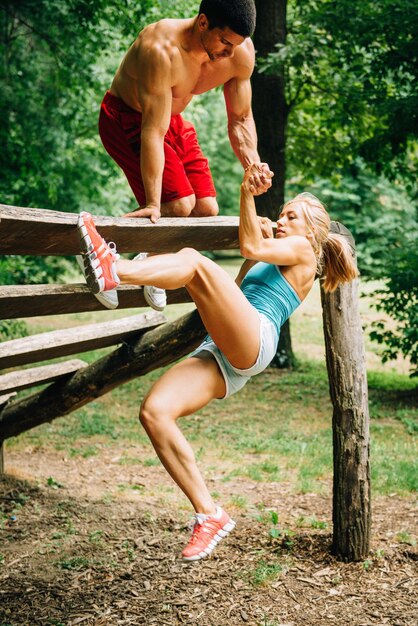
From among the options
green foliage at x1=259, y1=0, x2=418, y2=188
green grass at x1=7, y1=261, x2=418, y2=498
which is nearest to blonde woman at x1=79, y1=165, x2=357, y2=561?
green grass at x1=7, y1=261, x2=418, y2=498

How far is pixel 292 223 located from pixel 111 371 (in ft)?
7.81

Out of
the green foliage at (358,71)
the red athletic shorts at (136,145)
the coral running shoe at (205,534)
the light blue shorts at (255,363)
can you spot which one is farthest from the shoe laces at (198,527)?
the green foliage at (358,71)

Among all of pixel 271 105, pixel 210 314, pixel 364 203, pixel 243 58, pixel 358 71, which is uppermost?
pixel 358 71

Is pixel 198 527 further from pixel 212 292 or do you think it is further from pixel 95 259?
pixel 95 259

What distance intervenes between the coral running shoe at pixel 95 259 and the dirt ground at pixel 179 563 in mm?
2394

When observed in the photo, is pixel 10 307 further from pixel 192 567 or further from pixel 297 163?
pixel 297 163

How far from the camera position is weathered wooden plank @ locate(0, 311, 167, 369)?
16.7 feet

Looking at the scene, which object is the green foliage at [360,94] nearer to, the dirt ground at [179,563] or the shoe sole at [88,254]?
the dirt ground at [179,563]

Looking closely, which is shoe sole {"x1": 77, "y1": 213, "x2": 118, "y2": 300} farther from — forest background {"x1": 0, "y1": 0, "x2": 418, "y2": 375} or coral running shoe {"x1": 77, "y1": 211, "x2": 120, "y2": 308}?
forest background {"x1": 0, "y1": 0, "x2": 418, "y2": 375}

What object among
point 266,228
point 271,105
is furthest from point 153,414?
point 271,105

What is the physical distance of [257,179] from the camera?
11.7 ft

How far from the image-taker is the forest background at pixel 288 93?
9609 mm

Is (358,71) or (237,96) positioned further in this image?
(358,71)

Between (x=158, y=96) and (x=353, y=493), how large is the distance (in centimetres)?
312
